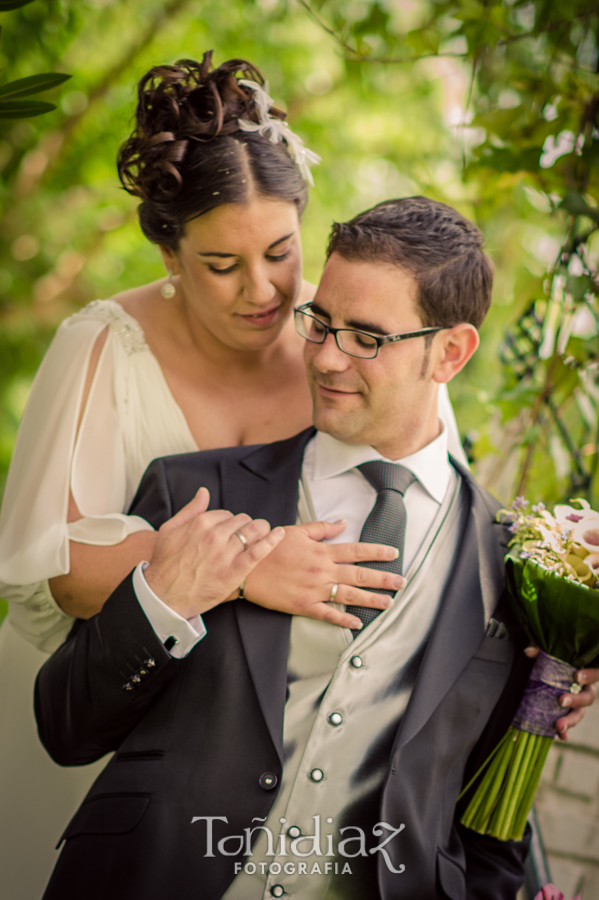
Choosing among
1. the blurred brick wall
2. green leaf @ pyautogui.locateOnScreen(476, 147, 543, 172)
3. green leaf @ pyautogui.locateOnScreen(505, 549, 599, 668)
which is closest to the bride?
green leaf @ pyautogui.locateOnScreen(505, 549, 599, 668)

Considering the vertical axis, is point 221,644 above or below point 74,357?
below

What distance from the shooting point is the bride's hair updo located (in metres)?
2.01

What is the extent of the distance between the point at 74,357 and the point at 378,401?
98 centimetres

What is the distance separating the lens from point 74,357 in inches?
88.4

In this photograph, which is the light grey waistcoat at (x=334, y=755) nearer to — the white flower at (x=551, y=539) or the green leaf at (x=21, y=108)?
the white flower at (x=551, y=539)

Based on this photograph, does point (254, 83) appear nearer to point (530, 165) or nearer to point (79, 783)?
point (530, 165)

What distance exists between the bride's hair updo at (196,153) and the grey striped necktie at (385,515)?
0.85 metres

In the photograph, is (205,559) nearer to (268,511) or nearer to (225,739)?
(268,511)

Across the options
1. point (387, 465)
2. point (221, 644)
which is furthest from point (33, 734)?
point (387, 465)

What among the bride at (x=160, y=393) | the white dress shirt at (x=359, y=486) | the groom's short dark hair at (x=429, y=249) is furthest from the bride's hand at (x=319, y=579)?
the groom's short dark hair at (x=429, y=249)

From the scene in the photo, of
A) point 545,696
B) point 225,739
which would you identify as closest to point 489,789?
point 545,696

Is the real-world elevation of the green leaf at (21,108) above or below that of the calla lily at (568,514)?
above

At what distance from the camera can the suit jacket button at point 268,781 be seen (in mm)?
1638

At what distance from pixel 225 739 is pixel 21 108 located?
1441 millimetres
